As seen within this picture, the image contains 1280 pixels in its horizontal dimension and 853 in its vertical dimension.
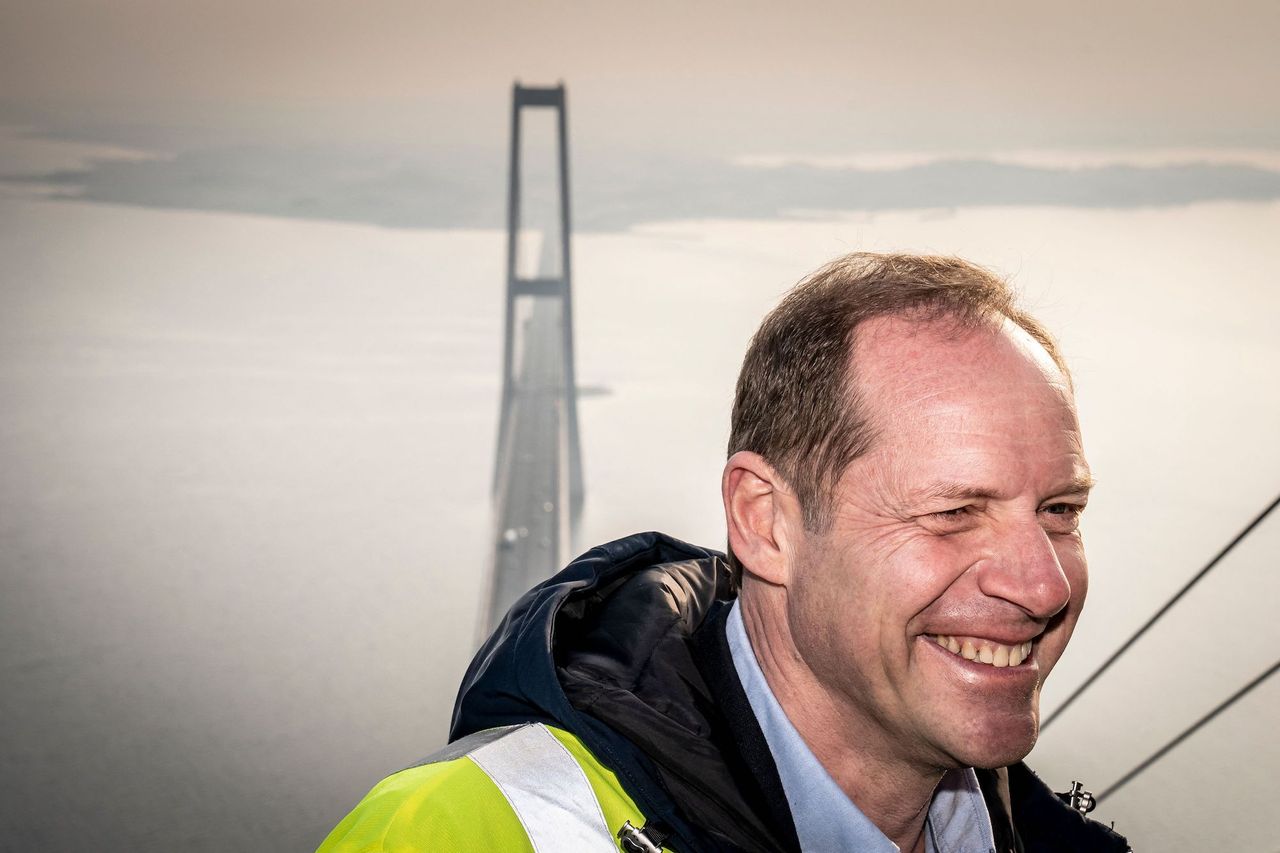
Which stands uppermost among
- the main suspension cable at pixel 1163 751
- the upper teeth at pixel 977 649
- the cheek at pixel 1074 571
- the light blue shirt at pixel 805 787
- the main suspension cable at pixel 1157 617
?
the cheek at pixel 1074 571

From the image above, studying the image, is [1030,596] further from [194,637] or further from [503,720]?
[194,637]

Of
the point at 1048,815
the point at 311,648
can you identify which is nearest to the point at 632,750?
the point at 1048,815

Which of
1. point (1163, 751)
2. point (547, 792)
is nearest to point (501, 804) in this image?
point (547, 792)

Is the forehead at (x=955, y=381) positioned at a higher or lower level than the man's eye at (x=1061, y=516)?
higher

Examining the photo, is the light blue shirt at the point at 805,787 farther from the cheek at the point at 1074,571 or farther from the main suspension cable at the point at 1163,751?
the main suspension cable at the point at 1163,751

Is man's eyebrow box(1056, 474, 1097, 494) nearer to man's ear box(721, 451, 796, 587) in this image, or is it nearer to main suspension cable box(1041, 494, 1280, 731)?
man's ear box(721, 451, 796, 587)

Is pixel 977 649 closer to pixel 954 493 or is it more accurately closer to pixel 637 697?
pixel 954 493

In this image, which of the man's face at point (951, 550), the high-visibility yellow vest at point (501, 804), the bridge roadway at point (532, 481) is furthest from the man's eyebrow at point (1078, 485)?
the bridge roadway at point (532, 481)
